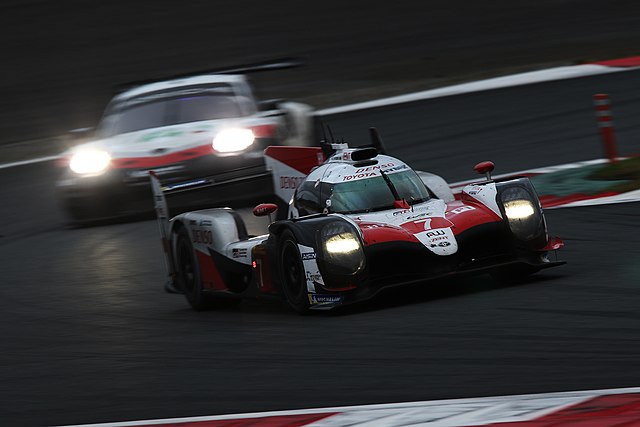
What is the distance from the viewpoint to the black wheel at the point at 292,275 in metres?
7.81

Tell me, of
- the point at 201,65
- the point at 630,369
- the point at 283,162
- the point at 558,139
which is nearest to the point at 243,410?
the point at 630,369

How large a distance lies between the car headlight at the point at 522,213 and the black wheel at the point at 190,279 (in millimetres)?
2231

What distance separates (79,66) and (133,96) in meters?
13.2

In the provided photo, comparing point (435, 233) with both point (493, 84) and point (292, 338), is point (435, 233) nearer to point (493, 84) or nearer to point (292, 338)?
point (292, 338)

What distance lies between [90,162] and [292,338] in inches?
275

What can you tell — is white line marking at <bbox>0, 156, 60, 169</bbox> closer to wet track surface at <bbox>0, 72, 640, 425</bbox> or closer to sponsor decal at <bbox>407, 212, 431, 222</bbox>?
wet track surface at <bbox>0, 72, 640, 425</bbox>

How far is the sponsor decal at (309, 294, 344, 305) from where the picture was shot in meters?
7.66

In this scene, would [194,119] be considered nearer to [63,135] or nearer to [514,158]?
[514,158]

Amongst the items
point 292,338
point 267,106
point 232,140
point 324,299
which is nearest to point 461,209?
point 324,299

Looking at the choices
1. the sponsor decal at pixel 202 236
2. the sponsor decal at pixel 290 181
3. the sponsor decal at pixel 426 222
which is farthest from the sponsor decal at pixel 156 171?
the sponsor decal at pixel 426 222

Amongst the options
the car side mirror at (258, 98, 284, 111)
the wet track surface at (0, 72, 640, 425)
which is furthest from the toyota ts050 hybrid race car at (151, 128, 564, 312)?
the car side mirror at (258, 98, 284, 111)

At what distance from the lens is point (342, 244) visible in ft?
25.1

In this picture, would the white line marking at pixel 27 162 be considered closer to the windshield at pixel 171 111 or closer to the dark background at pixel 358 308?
the dark background at pixel 358 308

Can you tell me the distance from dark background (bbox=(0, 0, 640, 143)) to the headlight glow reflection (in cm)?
1427
